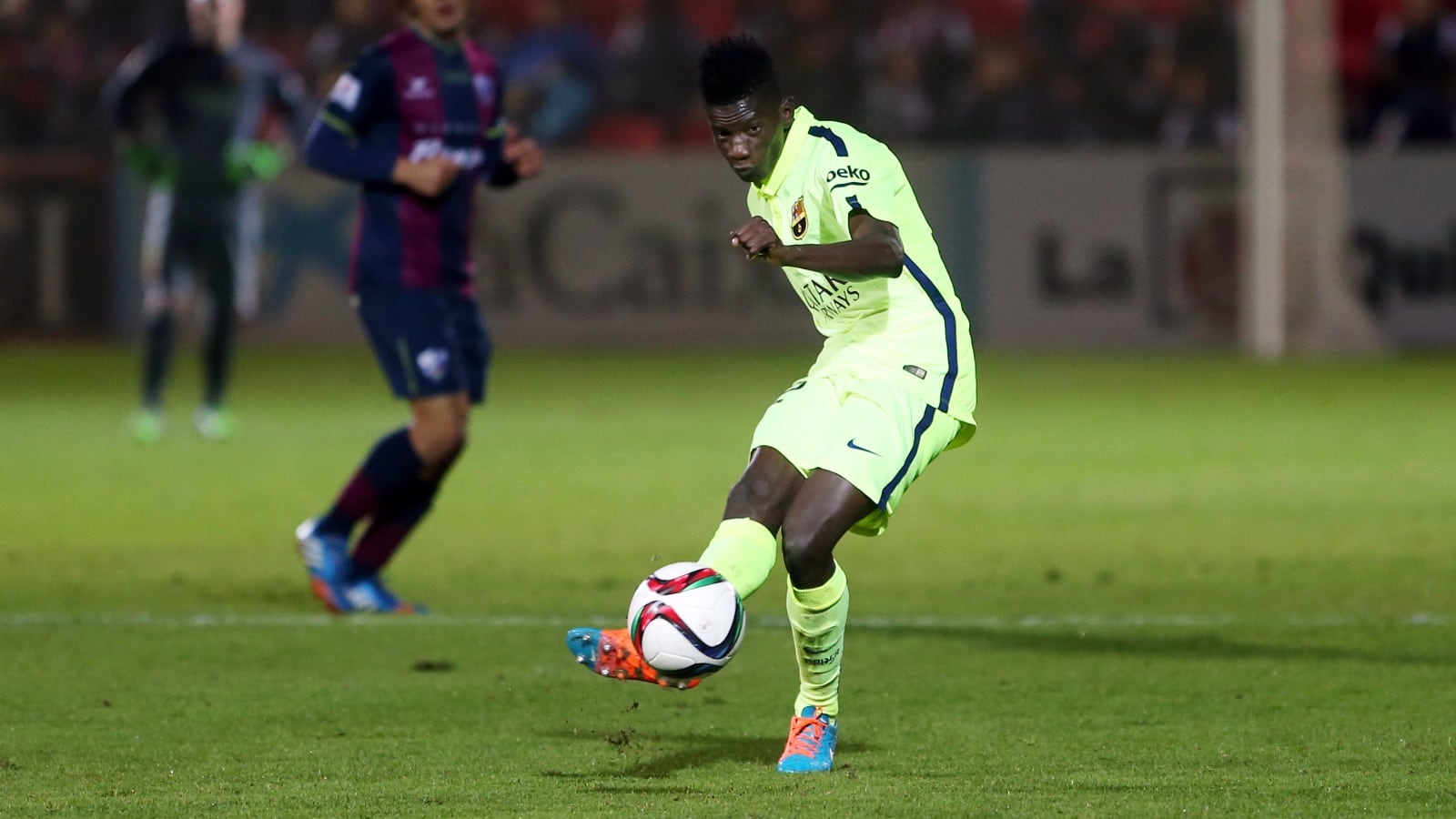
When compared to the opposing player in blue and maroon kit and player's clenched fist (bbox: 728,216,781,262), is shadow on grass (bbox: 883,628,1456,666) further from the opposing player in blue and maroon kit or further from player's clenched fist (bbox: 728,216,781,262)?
player's clenched fist (bbox: 728,216,781,262)

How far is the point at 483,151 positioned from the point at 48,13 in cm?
1534

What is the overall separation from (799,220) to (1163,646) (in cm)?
222

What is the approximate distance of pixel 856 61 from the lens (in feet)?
70.6

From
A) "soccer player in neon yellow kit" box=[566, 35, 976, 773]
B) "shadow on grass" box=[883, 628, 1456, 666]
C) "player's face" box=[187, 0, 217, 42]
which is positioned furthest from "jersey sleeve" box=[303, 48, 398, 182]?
"player's face" box=[187, 0, 217, 42]

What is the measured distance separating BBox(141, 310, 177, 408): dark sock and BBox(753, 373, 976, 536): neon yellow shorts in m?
8.74

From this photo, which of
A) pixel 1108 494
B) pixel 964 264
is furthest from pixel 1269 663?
pixel 964 264

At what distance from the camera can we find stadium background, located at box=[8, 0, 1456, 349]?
20219 millimetres

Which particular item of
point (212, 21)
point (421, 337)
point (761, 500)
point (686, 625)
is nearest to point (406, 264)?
point (421, 337)

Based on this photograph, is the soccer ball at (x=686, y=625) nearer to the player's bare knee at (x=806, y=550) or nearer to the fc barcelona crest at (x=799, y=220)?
the player's bare knee at (x=806, y=550)

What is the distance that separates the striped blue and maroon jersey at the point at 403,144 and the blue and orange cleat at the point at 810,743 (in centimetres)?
290

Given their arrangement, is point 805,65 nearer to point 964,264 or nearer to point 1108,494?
point 964,264

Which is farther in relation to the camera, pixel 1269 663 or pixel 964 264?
pixel 964 264

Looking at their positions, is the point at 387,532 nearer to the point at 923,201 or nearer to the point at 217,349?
the point at 217,349

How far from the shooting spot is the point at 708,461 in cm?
1189
